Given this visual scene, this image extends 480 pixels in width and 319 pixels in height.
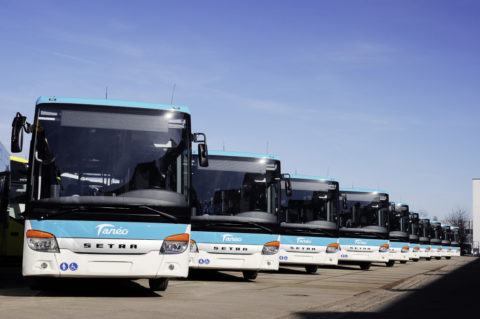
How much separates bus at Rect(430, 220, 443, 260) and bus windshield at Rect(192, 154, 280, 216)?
121ft

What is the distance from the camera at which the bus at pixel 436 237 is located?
174ft

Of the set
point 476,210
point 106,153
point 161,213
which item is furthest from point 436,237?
point 476,210

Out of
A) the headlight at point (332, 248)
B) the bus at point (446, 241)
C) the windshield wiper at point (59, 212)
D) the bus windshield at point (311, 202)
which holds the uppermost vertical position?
the bus windshield at point (311, 202)

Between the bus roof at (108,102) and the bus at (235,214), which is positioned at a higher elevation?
the bus roof at (108,102)

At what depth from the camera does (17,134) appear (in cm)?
1115

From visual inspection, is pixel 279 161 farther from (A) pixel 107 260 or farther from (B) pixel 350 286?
(A) pixel 107 260

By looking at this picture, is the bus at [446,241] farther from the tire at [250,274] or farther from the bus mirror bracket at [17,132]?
the bus mirror bracket at [17,132]

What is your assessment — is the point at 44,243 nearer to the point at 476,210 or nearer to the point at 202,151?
the point at 202,151

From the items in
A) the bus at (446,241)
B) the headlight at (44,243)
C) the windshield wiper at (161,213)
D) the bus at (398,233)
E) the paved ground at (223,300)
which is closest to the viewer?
the paved ground at (223,300)

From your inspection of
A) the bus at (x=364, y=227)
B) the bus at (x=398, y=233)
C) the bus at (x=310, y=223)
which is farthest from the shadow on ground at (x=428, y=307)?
the bus at (x=398, y=233)

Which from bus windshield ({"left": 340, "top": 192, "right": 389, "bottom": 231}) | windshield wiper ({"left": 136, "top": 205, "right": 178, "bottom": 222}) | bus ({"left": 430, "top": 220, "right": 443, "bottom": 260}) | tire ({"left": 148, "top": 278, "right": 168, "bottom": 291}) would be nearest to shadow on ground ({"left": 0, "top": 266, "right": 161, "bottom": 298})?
tire ({"left": 148, "top": 278, "right": 168, "bottom": 291})

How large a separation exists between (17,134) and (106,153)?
1.39 meters

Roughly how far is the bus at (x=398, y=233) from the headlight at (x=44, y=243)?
77.7 feet

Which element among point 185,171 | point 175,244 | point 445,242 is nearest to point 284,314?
point 175,244
